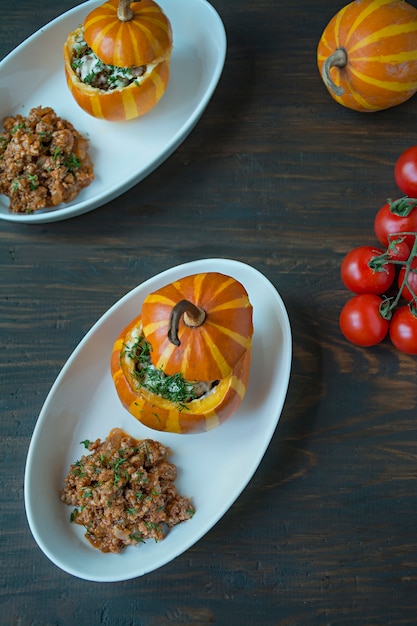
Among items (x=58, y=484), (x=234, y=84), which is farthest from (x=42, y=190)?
(x=58, y=484)

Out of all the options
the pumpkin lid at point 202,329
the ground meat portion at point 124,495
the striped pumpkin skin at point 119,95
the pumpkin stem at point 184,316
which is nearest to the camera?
the pumpkin stem at point 184,316

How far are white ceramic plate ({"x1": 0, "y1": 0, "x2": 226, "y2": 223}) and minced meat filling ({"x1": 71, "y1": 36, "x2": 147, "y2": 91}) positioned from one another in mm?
157

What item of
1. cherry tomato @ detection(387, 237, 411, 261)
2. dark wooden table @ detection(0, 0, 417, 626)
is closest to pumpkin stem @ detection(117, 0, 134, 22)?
dark wooden table @ detection(0, 0, 417, 626)

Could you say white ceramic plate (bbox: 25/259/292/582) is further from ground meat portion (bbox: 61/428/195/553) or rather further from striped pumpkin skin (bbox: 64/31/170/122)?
striped pumpkin skin (bbox: 64/31/170/122)

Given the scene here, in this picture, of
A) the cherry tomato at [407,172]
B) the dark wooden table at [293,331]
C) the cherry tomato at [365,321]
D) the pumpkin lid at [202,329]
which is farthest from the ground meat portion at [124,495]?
the cherry tomato at [407,172]

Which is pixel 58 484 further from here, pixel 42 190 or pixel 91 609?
pixel 42 190

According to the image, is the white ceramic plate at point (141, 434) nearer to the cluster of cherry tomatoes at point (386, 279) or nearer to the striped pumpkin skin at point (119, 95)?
the cluster of cherry tomatoes at point (386, 279)

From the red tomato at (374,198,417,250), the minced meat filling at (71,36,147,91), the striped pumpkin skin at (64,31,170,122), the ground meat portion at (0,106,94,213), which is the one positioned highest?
the minced meat filling at (71,36,147,91)

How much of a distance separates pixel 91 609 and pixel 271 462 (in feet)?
1.99

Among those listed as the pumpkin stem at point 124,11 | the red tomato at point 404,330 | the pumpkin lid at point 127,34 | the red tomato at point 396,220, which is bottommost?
the red tomato at point 404,330

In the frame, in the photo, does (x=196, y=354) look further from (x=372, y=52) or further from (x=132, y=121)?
(x=372, y=52)

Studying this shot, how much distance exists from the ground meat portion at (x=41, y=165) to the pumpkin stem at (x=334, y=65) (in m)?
0.70

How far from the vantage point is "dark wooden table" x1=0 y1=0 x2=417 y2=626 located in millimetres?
1827

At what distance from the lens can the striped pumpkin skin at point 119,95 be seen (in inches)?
73.0
